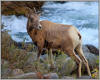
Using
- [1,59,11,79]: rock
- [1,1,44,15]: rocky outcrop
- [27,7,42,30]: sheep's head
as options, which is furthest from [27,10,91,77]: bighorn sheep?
[1,59,11,79]: rock

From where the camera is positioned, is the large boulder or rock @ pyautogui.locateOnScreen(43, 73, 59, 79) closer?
rock @ pyautogui.locateOnScreen(43, 73, 59, 79)

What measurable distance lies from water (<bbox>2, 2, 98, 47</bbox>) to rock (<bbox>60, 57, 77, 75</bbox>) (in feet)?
0.92

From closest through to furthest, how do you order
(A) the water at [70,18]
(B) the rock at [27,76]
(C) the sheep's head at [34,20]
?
1. (B) the rock at [27,76]
2. (C) the sheep's head at [34,20]
3. (A) the water at [70,18]

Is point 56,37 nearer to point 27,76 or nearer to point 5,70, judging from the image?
→ point 27,76

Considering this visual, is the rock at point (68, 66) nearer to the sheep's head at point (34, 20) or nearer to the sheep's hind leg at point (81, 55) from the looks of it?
the sheep's hind leg at point (81, 55)

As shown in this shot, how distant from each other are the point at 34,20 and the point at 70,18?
0.44 meters

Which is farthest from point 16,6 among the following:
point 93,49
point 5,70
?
point 93,49

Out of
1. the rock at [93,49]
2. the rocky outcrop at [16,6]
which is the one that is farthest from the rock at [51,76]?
the rocky outcrop at [16,6]

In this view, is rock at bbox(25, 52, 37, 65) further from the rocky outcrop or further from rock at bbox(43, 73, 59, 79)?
the rocky outcrop

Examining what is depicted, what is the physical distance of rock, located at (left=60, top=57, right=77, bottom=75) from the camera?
2.73 m

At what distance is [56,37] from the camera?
108 inches

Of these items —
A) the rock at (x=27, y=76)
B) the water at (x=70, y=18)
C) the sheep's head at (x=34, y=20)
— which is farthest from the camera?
the water at (x=70, y=18)

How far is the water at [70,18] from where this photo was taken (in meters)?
2.81

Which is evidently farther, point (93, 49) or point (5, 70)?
point (93, 49)
